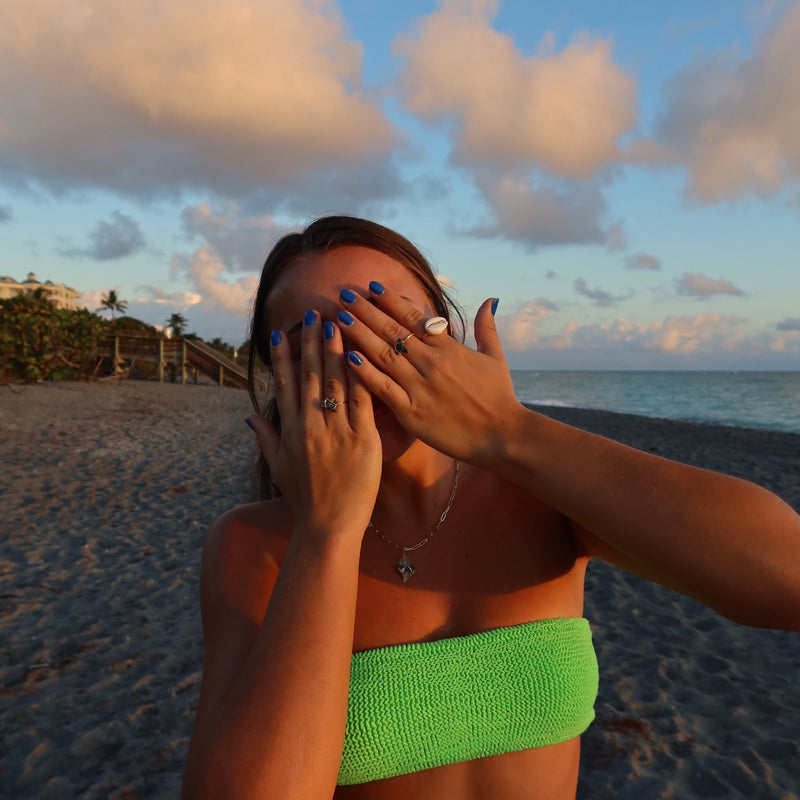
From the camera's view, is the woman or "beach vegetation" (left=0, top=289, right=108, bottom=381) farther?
"beach vegetation" (left=0, top=289, right=108, bottom=381)

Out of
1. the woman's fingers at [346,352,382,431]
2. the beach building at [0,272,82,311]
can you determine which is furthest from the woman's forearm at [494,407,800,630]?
the beach building at [0,272,82,311]

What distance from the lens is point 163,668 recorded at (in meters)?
4.48

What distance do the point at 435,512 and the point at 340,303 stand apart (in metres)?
0.79

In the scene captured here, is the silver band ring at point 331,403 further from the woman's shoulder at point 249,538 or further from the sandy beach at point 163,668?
the sandy beach at point 163,668

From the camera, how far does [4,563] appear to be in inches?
244

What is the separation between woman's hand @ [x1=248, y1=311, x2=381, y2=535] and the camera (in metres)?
1.36

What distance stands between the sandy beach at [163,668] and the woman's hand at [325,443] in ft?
9.63

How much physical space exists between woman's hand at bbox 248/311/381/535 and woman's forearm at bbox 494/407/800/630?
34 cm

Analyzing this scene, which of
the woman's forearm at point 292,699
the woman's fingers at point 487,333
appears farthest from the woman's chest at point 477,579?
the woman's fingers at point 487,333

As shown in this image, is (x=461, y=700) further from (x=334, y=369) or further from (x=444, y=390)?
(x=334, y=369)

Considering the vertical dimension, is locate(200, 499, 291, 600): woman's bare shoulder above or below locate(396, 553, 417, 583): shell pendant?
above

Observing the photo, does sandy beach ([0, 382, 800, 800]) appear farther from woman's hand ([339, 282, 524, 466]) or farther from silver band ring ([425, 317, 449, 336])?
silver band ring ([425, 317, 449, 336])

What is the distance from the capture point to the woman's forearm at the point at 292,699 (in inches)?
44.9

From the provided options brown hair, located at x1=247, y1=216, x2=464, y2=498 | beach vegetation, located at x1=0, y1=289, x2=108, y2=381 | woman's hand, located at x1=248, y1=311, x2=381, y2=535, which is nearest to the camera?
woman's hand, located at x1=248, y1=311, x2=381, y2=535
